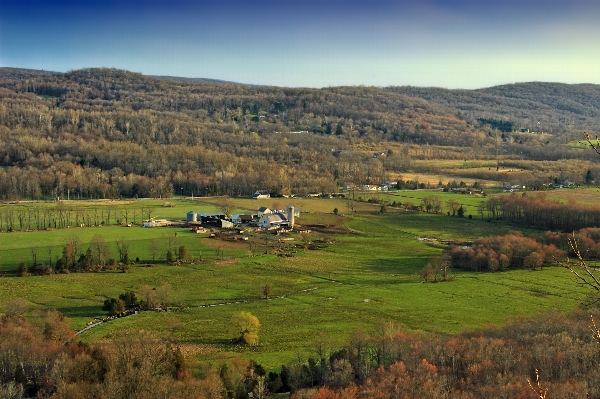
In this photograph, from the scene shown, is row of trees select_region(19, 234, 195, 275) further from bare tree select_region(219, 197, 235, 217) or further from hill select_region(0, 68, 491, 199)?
hill select_region(0, 68, 491, 199)

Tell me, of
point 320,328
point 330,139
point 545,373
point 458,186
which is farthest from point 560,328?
point 330,139

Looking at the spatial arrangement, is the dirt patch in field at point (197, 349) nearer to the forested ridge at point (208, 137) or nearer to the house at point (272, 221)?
the house at point (272, 221)

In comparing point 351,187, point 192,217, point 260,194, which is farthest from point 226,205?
point 351,187

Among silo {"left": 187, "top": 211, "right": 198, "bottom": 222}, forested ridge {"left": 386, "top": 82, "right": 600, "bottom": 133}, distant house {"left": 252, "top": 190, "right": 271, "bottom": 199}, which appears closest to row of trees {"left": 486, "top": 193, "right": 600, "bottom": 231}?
distant house {"left": 252, "top": 190, "right": 271, "bottom": 199}

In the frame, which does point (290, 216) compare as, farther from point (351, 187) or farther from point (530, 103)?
point (530, 103)

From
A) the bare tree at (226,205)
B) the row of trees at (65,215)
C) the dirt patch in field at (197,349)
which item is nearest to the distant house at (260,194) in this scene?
the bare tree at (226,205)

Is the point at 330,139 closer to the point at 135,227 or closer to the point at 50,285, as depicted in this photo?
the point at 135,227
